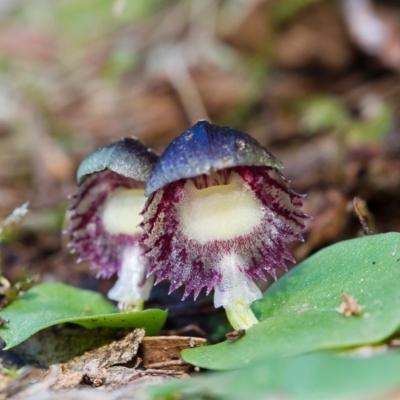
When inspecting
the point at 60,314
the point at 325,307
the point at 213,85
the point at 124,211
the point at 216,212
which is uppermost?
the point at 213,85

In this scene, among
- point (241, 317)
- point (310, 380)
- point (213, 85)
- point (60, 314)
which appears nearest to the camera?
point (310, 380)

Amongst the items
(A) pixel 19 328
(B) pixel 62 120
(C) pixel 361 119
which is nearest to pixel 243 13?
(C) pixel 361 119

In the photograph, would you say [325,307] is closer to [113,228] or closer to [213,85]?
[113,228]

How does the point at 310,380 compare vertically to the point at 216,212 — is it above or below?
below

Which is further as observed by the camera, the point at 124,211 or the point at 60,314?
the point at 124,211

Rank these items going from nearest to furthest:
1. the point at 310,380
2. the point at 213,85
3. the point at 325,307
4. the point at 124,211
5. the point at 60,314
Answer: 1. the point at 310,380
2. the point at 325,307
3. the point at 60,314
4. the point at 124,211
5. the point at 213,85

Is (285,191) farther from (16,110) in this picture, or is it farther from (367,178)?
(16,110)

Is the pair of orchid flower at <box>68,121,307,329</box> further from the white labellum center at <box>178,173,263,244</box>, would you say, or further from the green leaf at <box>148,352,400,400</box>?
the green leaf at <box>148,352,400,400</box>

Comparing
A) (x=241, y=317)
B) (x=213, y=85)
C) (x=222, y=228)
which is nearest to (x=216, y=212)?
(x=222, y=228)
